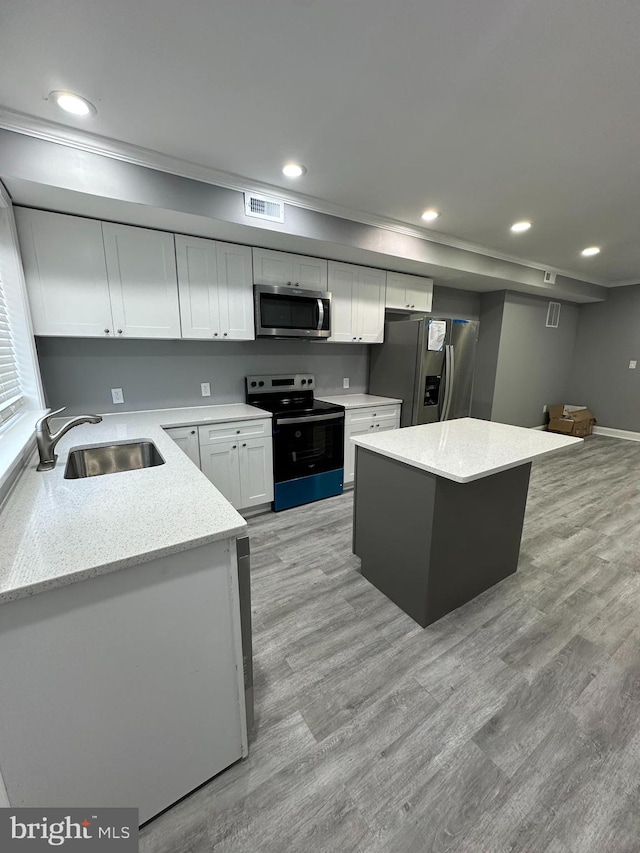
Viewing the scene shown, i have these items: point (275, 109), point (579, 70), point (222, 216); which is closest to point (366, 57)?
point (275, 109)

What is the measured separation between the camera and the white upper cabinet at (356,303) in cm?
328

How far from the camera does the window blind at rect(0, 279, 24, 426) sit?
1684mm

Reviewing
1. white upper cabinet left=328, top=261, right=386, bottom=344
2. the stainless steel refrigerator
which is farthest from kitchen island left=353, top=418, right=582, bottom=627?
white upper cabinet left=328, top=261, right=386, bottom=344

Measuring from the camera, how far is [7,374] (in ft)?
5.89

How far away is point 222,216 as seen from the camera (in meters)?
2.22

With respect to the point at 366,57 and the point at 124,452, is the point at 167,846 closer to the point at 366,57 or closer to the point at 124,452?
the point at 124,452

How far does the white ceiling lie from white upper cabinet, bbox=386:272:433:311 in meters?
1.30

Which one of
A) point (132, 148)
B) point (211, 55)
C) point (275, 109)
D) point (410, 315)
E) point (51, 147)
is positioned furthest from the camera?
point (410, 315)

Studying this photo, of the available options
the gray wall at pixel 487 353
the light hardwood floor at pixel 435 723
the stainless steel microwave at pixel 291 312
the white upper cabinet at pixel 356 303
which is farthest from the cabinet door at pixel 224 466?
the gray wall at pixel 487 353

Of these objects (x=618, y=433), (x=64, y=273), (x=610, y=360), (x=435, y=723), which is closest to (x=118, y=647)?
(x=435, y=723)

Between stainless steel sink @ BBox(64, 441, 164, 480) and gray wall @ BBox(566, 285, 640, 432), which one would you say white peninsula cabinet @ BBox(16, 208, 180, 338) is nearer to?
stainless steel sink @ BBox(64, 441, 164, 480)

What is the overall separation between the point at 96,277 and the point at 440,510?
103 inches

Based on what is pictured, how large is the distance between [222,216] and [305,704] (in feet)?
9.10

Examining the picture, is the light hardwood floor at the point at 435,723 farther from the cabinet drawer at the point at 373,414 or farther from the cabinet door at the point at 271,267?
the cabinet door at the point at 271,267
